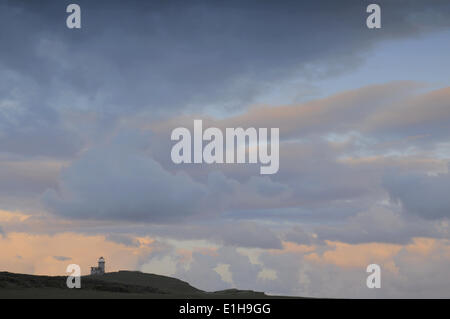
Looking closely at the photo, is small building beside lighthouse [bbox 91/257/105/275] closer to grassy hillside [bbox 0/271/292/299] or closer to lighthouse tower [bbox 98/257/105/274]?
lighthouse tower [bbox 98/257/105/274]

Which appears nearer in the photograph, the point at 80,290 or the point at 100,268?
the point at 80,290

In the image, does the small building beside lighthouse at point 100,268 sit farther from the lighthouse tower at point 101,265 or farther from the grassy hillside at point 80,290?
the grassy hillside at point 80,290

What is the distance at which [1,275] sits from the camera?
119812mm

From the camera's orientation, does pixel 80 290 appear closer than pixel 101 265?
Yes

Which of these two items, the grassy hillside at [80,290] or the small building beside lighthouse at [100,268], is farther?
the small building beside lighthouse at [100,268]

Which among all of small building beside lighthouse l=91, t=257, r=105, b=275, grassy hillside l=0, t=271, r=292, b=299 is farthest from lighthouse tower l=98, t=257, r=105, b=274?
grassy hillside l=0, t=271, r=292, b=299

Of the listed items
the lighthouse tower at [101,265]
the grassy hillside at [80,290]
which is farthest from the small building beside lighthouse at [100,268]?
the grassy hillside at [80,290]

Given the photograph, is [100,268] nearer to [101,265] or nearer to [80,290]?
[101,265]

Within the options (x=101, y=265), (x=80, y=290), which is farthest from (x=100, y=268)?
(x=80, y=290)
